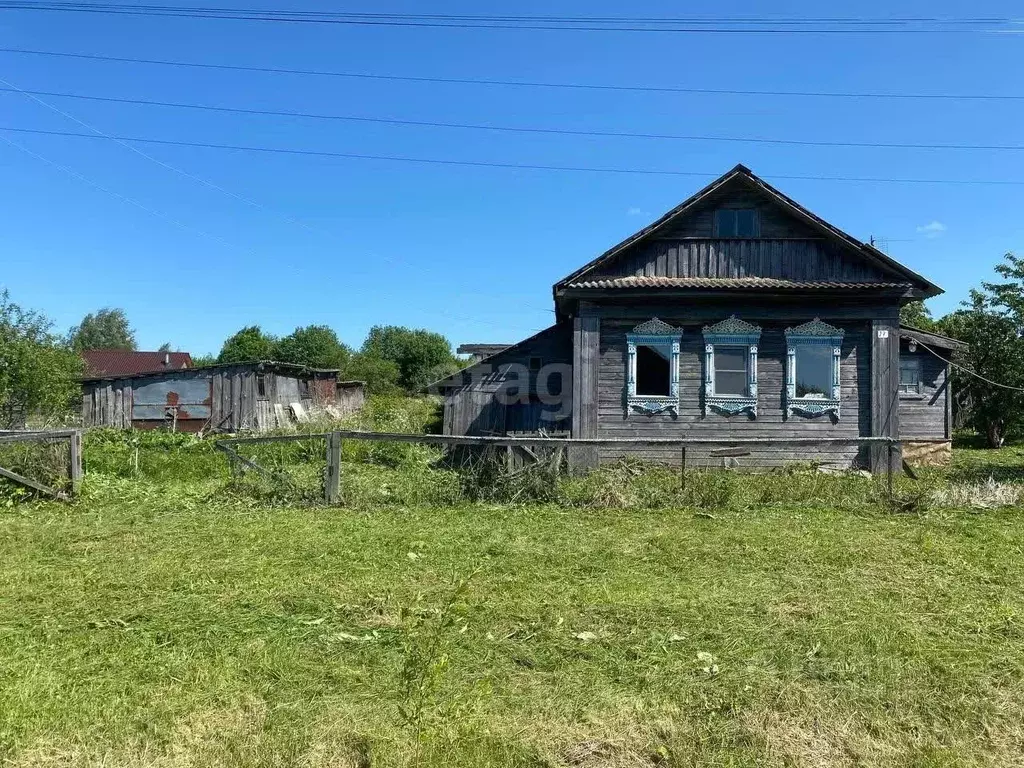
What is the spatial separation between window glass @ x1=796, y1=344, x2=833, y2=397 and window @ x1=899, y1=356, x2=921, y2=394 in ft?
16.9

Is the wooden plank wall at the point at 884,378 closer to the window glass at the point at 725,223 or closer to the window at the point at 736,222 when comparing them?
the window at the point at 736,222

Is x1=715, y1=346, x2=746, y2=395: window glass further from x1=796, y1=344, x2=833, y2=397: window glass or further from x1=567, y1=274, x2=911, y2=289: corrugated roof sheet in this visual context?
x1=567, y1=274, x2=911, y2=289: corrugated roof sheet

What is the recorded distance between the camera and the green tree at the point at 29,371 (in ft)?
63.9

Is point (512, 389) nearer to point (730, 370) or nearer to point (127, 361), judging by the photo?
point (730, 370)

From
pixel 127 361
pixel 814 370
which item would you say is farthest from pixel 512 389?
pixel 127 361

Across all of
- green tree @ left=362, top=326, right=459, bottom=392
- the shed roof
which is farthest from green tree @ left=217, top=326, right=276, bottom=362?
the shed roof

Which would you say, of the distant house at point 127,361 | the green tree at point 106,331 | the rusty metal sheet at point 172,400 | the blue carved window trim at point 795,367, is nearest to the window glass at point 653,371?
the blue carved window trim at point 795,367

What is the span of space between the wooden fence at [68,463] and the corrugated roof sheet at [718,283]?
31.4 ft

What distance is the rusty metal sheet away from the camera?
2528cm

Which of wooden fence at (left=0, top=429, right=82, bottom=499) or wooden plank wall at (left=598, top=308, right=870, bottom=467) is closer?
wooden fence at (left=0, top=429, right=82, bottom=499)

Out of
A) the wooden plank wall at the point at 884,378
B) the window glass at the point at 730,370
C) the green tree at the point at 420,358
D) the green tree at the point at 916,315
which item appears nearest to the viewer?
the wooden plank wall at the point at 884,378

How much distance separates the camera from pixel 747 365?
1533cm

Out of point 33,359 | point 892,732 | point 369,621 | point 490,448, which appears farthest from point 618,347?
point 33,359

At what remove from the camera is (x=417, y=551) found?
7.55 m
